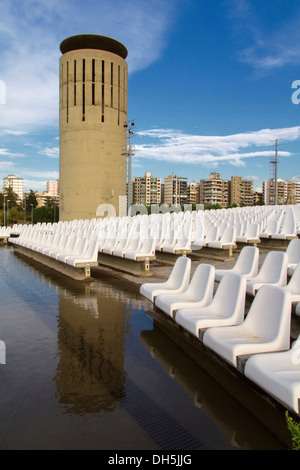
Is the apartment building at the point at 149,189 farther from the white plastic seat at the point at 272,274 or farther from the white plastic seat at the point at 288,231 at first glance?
the white plastic seat at the point at 272,274

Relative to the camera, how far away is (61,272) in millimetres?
9148

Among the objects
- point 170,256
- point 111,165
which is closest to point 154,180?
point 111,165

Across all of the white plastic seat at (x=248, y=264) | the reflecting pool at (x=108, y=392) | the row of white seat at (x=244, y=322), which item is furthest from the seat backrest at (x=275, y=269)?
the reflecting pool at (x=108, y=392)

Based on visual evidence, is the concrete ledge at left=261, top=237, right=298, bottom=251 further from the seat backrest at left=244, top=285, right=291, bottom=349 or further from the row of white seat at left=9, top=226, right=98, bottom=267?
the seat backrest at left=244, top=285, right=291, bottom=349

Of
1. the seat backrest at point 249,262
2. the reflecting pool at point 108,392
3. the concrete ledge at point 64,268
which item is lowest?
the reflecting pool at point 108,392

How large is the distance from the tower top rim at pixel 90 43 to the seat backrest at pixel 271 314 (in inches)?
1213

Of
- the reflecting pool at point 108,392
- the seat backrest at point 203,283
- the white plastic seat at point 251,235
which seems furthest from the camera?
the white plastic seat at point 251,235

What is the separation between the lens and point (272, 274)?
14.8ft

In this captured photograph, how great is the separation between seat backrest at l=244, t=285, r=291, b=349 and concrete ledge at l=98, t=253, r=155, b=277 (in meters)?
4.93

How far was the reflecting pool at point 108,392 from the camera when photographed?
92.0 inches

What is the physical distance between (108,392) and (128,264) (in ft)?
19.9

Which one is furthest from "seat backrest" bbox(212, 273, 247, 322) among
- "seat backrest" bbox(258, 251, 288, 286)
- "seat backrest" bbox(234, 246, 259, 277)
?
"seat backrest" bbox(234, 246, 259, 277)

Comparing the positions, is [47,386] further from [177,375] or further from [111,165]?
[111,165]

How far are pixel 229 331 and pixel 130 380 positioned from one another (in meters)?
0.98
